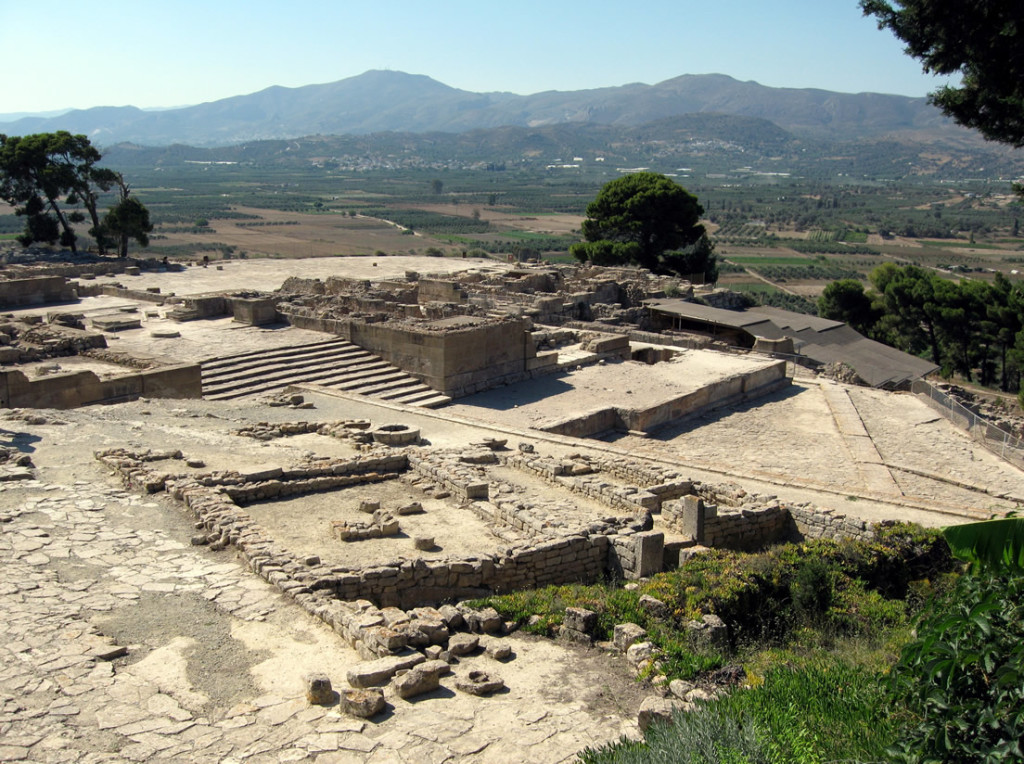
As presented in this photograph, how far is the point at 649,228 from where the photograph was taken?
41031 millimetres

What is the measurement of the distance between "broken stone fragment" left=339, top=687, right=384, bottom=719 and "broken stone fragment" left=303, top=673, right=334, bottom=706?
98 mm

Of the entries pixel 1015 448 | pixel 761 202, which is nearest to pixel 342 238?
pixel 1015 448

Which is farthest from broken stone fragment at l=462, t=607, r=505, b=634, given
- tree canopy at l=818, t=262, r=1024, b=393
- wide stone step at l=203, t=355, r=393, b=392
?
tree canopy at l=818, t=262, r=1024, b=393

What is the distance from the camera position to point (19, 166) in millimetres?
37594

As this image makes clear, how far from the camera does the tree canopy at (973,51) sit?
14750 millimetres

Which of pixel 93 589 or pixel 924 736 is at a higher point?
pixel 924 736

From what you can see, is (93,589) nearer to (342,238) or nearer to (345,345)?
(345,345)

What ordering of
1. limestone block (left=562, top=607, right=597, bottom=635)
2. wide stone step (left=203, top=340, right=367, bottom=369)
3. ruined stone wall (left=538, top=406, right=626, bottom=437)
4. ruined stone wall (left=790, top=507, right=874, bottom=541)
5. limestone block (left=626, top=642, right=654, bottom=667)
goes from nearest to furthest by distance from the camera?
1. limestone block (left=626, top=642, right=654, bottom=667)
2. limestone block (left=562, top=607, right=597, bottom=635)
3. ruined stone wall (left=790, top=507, right=874, bottom=541)
4. ruined stone wall (left=538, top=406, right=626, bottom=437)
5. wide stone step (left=203, top=340, right=367, bottom=369)

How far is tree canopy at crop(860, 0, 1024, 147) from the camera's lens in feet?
48.4

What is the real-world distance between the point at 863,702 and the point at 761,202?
→ 156 m

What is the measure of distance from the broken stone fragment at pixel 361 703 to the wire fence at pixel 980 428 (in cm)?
1511

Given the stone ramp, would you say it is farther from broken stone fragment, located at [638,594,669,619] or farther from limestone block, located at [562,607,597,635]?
limestone block, located at [562,607,597,635]

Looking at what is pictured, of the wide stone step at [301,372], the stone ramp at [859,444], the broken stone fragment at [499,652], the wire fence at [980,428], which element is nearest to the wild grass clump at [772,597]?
the broken stone fragment at [499,652]

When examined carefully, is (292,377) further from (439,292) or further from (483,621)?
(483,621)
